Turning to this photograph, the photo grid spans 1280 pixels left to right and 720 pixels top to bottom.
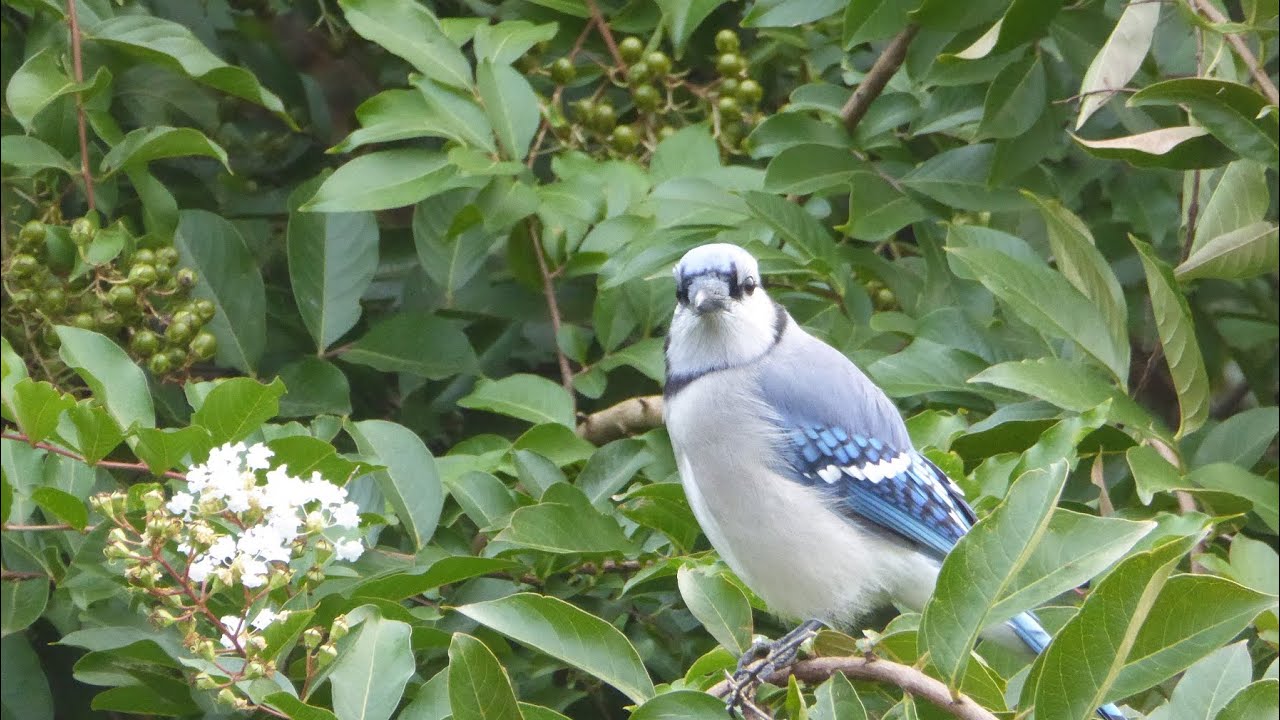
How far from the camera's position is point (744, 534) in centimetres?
220

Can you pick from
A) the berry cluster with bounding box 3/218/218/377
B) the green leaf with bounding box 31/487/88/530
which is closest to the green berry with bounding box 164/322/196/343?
the berry cluster with bounding box 3/218/218/377

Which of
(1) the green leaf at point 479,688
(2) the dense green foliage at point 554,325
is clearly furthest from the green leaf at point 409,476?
(1) the green leaf at point 479,688

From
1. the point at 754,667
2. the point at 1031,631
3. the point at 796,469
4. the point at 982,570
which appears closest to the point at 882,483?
the point at 796,469

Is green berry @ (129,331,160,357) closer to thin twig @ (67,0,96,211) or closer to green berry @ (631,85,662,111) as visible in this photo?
thin twig @ (67,0,96,211)

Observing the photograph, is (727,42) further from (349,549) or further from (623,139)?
(349,549)

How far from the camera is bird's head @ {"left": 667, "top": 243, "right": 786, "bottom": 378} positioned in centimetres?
227

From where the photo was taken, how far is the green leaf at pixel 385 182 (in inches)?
95.8

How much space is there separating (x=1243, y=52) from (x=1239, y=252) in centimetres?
33

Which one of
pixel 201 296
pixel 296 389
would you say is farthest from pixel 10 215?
pixel 296 389

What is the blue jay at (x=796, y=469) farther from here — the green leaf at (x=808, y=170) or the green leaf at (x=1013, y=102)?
the green leaf at (x=1013, y=102)

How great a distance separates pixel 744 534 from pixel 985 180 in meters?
0.87

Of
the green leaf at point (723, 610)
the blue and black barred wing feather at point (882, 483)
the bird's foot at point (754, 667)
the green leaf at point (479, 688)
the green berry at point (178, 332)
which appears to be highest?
the green leaf at point (479, 688)

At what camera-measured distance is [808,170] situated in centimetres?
268

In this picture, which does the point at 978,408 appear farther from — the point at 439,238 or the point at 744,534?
the point at 439,238
